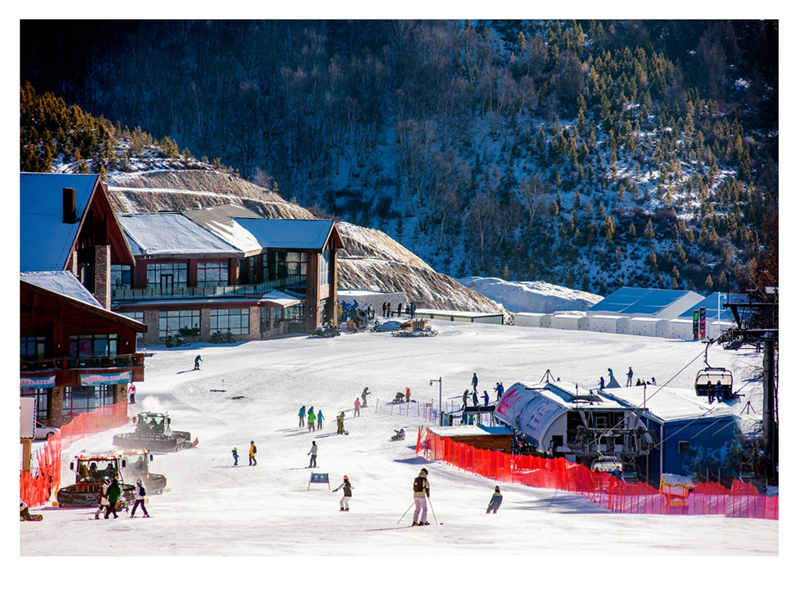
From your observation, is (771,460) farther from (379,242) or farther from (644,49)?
(644,49)

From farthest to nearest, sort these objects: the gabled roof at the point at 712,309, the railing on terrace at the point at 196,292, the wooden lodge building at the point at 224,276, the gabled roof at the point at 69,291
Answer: the gabled roof at the point at 712,309, the wooden lodge building at the point at 224,276, the railing on terrace at the point at 196,292, the gabled roof at the point at 69,291

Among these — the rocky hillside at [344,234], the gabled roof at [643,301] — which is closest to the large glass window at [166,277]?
the rocky hillside at [344,234]

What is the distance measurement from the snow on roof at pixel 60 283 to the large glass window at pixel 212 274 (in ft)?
81.3

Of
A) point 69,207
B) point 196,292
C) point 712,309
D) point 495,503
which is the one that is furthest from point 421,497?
point 712,309

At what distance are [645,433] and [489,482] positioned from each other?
24.4 ft

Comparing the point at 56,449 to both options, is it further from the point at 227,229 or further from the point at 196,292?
the point at 227,229

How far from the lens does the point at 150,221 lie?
6481 centimetres

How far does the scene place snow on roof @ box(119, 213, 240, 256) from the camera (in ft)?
202

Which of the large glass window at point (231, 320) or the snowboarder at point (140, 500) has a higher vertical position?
the large glass window at point (231, 320)

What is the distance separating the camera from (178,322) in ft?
197

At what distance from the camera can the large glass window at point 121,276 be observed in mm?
60094

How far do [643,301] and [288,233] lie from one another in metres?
35.8

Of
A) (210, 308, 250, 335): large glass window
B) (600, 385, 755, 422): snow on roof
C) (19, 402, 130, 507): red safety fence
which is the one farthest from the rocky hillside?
(19, 402, 130, 507): red safety fence

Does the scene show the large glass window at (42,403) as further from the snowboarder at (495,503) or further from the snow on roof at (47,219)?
the snowboarder at (495,503)
